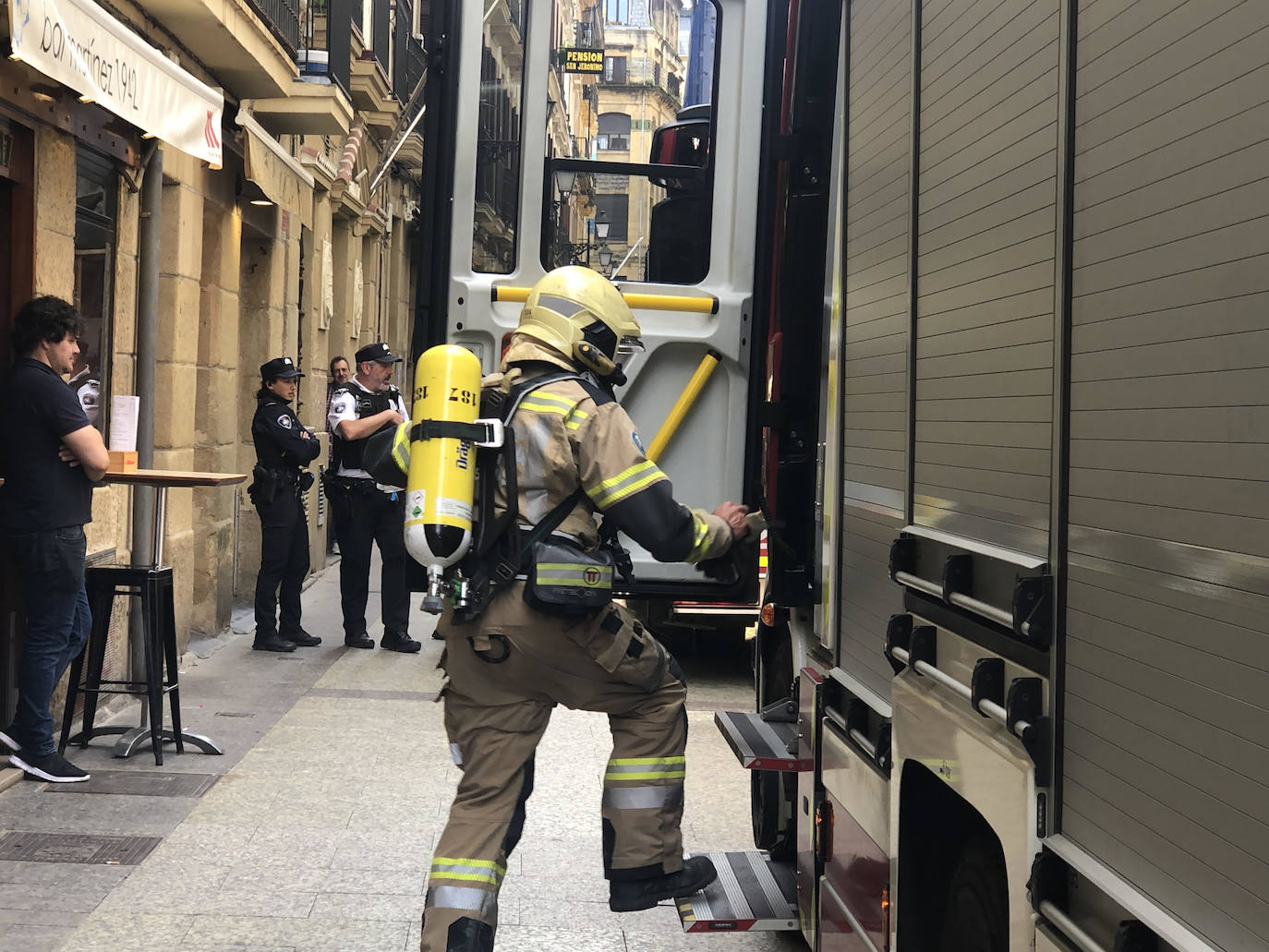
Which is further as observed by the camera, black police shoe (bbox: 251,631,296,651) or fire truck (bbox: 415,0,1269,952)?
black police shoe (bbox: 251,631,296,651)

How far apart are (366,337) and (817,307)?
14.6m

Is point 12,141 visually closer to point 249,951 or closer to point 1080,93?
point 249,951

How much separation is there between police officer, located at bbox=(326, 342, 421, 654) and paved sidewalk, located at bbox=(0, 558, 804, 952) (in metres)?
1.41

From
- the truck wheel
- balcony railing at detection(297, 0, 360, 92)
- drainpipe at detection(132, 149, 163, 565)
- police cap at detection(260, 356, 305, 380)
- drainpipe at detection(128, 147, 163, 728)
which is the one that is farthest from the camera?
balcony railing at detection(297, 0, 360, 92)

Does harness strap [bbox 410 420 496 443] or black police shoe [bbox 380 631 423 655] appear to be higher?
harness strap [bbox 410 420 496 443]

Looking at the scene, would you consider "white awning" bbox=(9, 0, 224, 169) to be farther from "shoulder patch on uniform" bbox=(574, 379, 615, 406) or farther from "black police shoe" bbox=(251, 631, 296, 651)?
"black police shoe" bbox=(251, 631, 296, 651)

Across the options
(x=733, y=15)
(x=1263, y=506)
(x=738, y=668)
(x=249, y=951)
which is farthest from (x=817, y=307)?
(x=738, y=668)

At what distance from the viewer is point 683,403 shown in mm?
4949

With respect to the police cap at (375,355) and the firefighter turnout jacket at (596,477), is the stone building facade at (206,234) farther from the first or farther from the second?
the firefighter turnout jacket at (596,477)

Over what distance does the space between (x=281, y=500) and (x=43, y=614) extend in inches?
142

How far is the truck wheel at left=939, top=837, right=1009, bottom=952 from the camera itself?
2414mm

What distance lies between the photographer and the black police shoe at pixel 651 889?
379cm

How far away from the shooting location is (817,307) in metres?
4.15

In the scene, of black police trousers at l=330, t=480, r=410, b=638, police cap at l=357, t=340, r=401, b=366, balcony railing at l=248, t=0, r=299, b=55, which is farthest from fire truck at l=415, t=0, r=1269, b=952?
balcony railing at l=248, t=0, r=299, b=55
